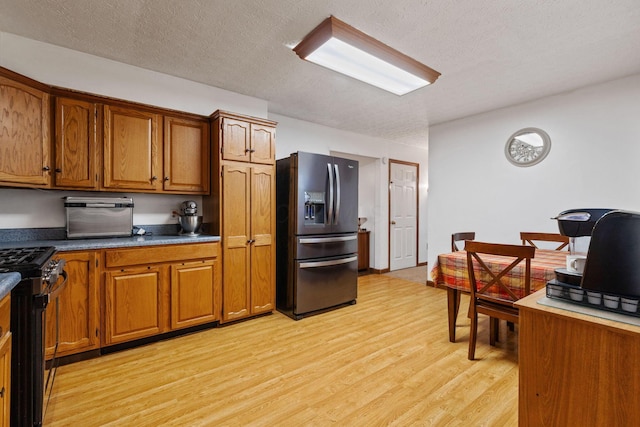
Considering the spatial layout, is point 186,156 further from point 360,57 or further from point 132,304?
point 360,57

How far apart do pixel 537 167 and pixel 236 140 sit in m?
3.38

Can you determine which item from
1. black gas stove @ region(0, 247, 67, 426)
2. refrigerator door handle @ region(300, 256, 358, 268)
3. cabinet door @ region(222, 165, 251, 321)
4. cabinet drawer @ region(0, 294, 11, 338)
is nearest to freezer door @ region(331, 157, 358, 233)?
refrigerator door handle @ region(300, 256, 358, 268)

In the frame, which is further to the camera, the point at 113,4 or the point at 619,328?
the point at 113,4

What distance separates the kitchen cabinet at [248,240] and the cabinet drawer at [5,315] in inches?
65.6

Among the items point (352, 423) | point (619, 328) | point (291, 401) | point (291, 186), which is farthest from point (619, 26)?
point (291, 401)

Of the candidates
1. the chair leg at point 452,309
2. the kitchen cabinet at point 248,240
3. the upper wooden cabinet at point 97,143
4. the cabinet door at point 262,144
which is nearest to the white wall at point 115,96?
the upper wooden cabinet at point 97,143

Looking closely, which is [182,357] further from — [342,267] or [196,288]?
[342,267]

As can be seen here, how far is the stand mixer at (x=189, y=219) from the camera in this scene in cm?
289

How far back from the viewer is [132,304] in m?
2.37

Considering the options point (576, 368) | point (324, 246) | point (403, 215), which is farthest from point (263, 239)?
point (403, 215)

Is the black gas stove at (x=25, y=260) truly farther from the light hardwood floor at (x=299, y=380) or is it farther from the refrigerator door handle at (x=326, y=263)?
the refrigerator door handle at (x=326, y=263)

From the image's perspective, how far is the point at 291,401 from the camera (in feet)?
5.78

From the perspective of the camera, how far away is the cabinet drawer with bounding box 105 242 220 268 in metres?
2.28

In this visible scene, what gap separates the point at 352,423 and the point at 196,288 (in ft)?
5.77
